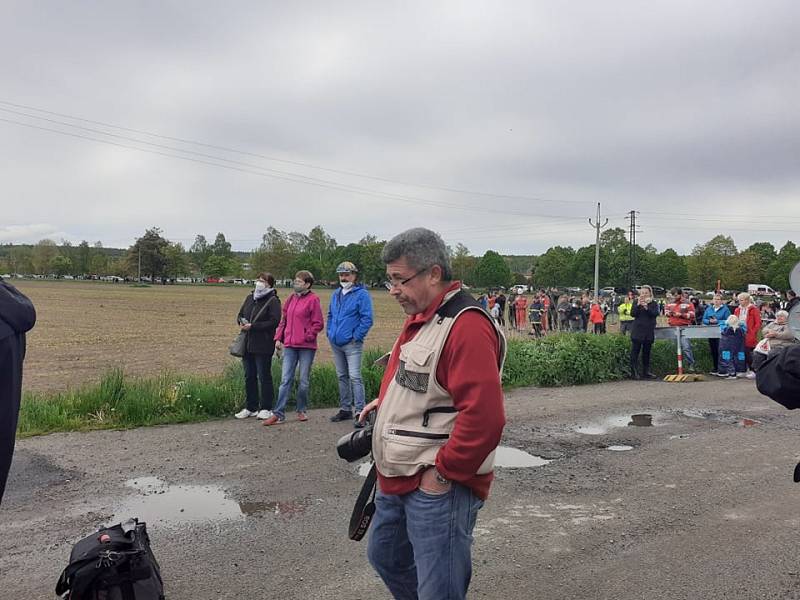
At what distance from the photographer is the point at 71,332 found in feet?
88.1

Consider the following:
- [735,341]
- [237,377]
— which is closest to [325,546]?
[237,377]

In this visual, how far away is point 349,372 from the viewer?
27.7 feet

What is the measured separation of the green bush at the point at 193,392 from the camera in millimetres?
7703

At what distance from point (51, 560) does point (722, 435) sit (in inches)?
283

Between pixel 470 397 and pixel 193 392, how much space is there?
6.89 metres

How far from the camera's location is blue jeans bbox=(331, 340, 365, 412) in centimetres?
832

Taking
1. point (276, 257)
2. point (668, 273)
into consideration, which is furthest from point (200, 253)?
point (668, 273)

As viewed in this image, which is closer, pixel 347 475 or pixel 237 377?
pixel 347 475

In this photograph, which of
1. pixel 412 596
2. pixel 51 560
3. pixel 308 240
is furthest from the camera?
pixel 308 240

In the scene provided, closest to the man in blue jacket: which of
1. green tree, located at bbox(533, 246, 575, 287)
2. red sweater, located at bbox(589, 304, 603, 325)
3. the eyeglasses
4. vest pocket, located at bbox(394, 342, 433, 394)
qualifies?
the eyeglasses

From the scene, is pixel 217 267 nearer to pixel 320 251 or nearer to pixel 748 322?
pixel 320 251

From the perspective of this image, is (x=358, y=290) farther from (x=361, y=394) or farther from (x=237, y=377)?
(x=237, y=377)

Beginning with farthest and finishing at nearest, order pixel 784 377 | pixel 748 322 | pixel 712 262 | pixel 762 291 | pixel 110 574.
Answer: pixel 712 262 < pixel 762 291 < pixel 748 322 < pixel 110 574 < pixel 784 377

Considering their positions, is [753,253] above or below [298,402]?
above
